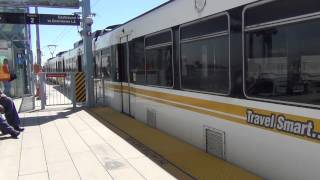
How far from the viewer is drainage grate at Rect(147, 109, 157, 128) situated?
9.34 meters

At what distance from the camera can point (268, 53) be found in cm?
495

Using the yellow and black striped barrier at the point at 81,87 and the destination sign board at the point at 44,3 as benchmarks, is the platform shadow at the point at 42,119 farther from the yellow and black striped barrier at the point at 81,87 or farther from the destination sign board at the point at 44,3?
the destination sign board at the point at 44,3

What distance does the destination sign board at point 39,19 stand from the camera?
14.1m

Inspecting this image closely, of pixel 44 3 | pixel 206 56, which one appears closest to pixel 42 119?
pixel 44 3

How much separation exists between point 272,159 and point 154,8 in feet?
16.7

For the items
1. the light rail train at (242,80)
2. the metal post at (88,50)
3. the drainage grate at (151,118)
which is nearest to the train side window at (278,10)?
the light rail train at (242,80)

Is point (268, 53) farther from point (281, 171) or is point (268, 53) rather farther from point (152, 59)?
point (152, 59)

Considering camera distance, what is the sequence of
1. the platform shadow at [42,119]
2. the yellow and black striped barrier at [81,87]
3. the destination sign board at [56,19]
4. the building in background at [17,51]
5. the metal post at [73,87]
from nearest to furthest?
the platform shadow at [42,119], the destination sign board at [56,19], the metal post at [73,87], the yellow and black striped barrier at [81,87], the building in background at [17,51]

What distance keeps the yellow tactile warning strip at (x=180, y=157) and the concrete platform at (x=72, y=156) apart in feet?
0.80

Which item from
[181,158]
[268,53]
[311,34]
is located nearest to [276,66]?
[268,53]

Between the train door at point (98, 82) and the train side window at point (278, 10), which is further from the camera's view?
the train door at point (98, 82)

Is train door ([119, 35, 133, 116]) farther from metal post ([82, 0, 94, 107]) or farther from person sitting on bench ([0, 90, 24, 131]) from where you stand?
person sitting on bench ([0, 90, 24, 131])

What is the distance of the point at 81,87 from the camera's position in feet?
50.4

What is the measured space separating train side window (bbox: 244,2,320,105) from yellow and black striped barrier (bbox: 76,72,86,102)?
10.7 meters
